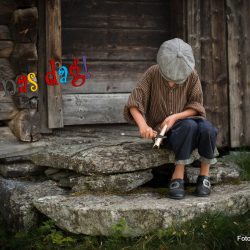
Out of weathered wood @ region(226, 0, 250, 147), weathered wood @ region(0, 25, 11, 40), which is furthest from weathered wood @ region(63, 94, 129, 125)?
weathered wood @ region(226, 0, 250, 147)

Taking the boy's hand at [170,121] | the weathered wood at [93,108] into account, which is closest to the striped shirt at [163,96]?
the boy's hand at [170,121]

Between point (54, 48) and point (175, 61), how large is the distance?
79.8 inches

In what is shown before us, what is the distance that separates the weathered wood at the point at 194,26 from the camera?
645 centimetres

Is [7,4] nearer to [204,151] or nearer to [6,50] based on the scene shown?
[6,50]

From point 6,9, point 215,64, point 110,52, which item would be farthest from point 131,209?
point 215,64

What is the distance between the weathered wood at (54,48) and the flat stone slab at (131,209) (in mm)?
1665

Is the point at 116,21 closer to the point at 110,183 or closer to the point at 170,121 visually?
the point at 170,121

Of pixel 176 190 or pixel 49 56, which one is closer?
pixel 176 190

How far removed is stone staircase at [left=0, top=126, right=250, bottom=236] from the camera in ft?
13.2

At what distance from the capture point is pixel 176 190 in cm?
427

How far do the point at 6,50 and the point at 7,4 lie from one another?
0.46 m

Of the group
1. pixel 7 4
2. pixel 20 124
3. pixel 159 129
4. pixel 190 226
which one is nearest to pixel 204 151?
pixel 159 129

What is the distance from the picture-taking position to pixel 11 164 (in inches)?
217

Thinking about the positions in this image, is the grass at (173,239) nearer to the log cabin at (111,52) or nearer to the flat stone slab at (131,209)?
the flat stone slab at (131,209)
